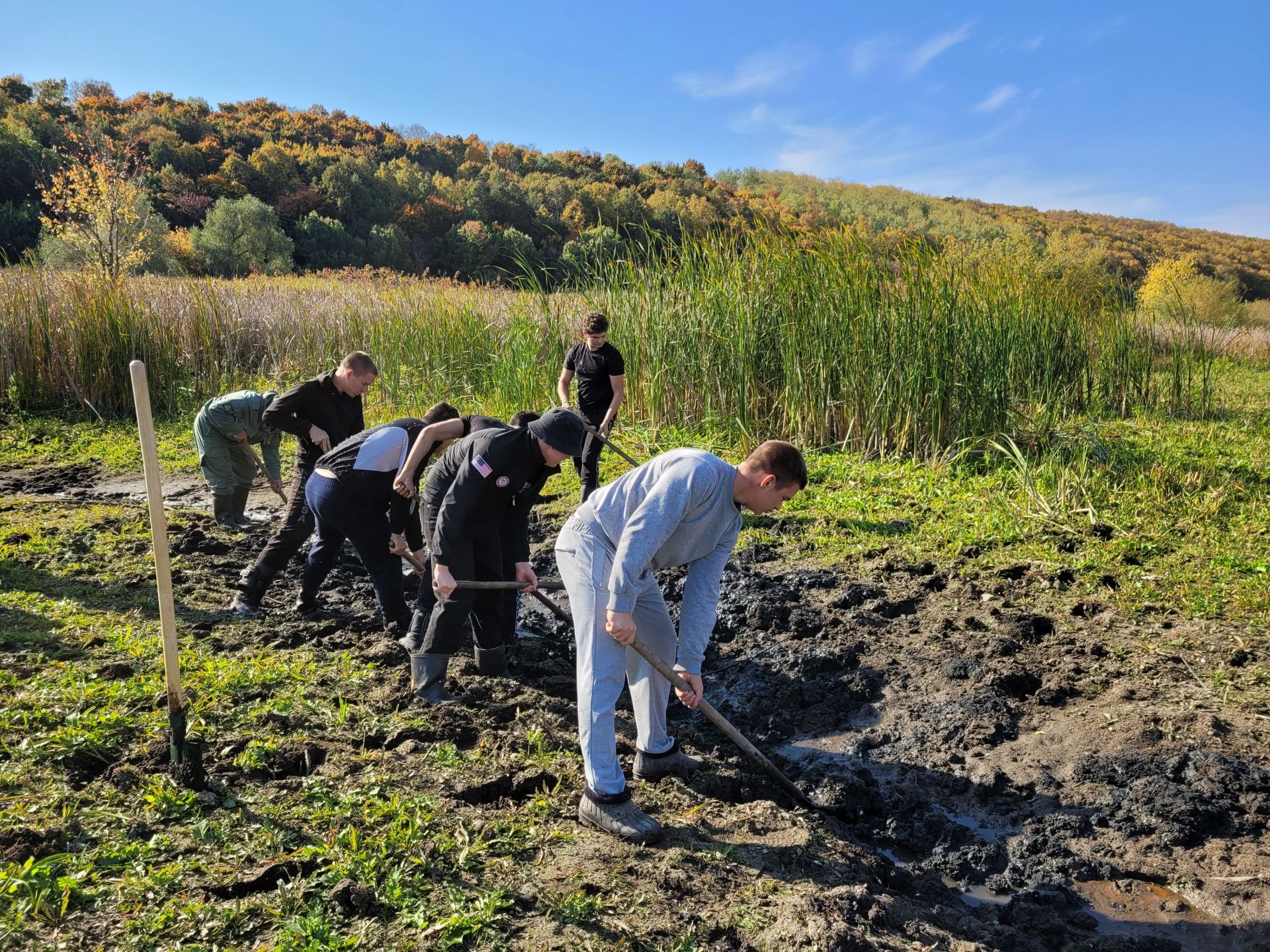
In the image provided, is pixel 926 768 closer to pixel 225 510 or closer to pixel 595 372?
pixel 595 372

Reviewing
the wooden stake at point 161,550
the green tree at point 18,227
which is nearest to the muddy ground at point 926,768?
the wooden stake at point 161,550

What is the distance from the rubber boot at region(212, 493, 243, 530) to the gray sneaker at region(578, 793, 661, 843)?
17.5 ft

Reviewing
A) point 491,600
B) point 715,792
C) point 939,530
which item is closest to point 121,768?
point 491,600

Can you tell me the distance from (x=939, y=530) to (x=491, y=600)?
3.55 m

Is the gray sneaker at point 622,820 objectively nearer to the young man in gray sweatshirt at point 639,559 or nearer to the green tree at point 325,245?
the young man in gray sweatshirt at point 639,559

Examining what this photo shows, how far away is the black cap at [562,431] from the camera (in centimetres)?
355

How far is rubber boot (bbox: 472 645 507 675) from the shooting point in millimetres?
4594

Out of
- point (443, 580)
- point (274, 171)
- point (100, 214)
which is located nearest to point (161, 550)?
point (443, 580)

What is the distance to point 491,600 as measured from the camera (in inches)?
179

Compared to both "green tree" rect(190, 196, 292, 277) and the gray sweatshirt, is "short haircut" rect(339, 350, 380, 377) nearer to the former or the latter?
the gray sweatshirt

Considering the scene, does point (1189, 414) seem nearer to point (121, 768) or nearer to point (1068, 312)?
point (1068, 312)

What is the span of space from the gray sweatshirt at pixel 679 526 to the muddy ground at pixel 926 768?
2.66 feet

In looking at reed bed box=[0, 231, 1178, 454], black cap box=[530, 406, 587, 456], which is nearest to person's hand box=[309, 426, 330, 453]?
black cap box=[530, 406, 587, 456]

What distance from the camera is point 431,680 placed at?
419cm
